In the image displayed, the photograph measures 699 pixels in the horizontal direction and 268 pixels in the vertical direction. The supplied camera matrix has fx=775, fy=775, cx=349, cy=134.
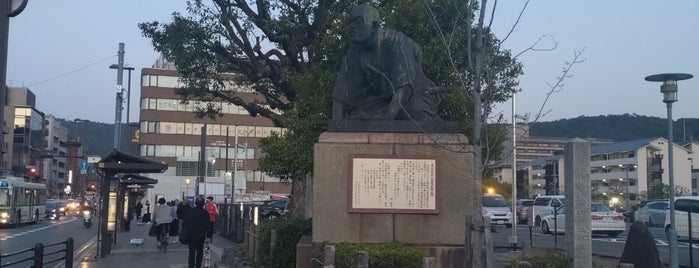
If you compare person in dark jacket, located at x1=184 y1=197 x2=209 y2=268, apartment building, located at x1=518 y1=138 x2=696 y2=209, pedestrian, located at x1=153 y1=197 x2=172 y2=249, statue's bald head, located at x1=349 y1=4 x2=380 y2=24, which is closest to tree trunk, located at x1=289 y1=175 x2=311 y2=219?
person in dark jacket, located at x1=184 y1=197 x2=209 y2=268

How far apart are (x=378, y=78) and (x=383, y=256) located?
3.05 meters

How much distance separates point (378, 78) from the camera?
11.8 metres

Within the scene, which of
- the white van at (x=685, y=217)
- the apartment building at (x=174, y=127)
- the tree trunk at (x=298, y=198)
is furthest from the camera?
the apartment building at (x=174, y=127)

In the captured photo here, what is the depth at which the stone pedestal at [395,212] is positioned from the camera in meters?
10.9

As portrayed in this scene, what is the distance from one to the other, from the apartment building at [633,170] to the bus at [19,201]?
3959cm

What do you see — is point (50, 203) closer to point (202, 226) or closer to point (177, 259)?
point (177, 259)

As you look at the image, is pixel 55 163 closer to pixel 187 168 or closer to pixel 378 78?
pixel 187 168

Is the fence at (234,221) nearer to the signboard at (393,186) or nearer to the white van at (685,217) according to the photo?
the white van at (685,217)

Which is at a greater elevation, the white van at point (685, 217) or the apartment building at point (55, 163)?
the apartment building at point (55, 163)

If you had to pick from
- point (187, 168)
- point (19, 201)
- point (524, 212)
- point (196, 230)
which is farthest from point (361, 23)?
point (187, 168)

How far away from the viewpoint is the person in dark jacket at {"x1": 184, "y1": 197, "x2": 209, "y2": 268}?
1639 cm

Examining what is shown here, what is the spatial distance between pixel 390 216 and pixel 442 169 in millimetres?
984

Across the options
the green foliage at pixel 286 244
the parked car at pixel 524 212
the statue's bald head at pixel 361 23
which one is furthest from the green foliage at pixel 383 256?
the parked car at pixel 524 212

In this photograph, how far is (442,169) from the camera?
10.9m
